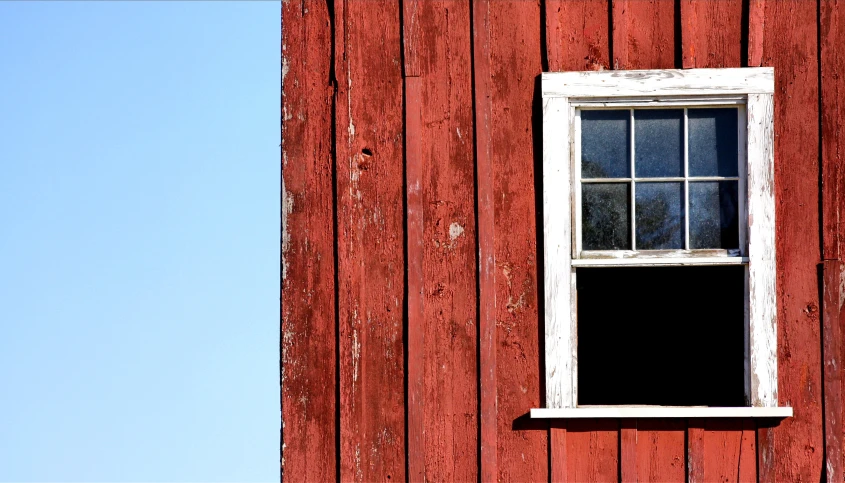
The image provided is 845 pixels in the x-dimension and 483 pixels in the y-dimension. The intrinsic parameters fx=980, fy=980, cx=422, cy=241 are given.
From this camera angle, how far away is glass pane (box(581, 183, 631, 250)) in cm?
469

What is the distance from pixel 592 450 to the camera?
455cm

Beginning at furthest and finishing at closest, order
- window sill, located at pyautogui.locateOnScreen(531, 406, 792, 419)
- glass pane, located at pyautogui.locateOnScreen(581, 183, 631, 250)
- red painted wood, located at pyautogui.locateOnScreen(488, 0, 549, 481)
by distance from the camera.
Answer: glass pane, located at pyautogui.locateOnScreen(581, 183, 631, 250)
red painted wood, located at pyautogui.locateOnScreen(488, 0, 549, 481)
window sill, located at pyautogui.locateOnScreen(531, 406, 792, 419)

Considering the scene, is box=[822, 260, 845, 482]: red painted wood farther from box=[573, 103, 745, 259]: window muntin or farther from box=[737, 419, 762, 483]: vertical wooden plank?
box=[573, 103, 745, 259]: window muntin

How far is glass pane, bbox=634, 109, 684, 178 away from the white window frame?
70 millimetres

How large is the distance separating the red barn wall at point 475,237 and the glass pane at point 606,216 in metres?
0.24

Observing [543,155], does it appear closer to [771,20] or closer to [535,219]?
[535,219]

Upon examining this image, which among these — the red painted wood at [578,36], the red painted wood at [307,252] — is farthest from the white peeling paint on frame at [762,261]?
the red painted wood at [307,252]

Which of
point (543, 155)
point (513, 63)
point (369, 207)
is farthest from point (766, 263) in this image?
point (369, 207)

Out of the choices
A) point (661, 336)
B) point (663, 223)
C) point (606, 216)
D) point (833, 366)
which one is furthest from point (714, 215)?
point (833, 366)

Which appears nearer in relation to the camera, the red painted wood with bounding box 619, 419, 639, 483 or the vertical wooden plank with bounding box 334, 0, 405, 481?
the red painted wood with bounding box 619, 419, 639, 483

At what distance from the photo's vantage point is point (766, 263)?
4.58 metres

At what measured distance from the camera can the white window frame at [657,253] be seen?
4.55 meters

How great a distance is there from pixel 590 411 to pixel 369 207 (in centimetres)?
142

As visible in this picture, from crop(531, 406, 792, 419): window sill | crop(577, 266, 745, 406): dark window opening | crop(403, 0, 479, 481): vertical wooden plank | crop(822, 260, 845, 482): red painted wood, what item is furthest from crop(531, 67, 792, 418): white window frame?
crop(403, 0, 479, 481): vertical wooden plank
